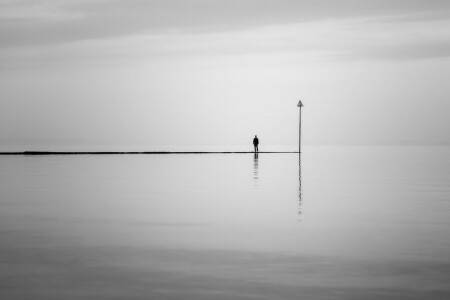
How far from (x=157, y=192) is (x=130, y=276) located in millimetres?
15370

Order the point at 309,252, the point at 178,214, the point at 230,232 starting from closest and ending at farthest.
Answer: the point at 309,252 < the point at 230,232 < the point at 178,214

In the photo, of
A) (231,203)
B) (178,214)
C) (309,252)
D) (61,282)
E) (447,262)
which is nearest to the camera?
(61,282)

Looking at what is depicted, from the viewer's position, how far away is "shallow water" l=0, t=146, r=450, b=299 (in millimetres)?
9602

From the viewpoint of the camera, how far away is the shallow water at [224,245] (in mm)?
9602

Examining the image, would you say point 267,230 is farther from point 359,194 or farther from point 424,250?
point 359,194

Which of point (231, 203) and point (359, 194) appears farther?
point (359, 194)

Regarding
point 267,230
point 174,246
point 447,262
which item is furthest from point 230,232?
point 447,262

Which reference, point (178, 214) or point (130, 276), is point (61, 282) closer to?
point (130, 276)

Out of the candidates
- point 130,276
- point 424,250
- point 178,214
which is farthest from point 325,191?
point 130,276

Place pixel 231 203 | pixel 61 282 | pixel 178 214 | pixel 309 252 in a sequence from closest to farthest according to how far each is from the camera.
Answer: pixel 61 282 → pixel 309 252 → pixel 178 214 → pixel 231 203

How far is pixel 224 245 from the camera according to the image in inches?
521

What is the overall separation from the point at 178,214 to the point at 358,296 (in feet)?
31.9

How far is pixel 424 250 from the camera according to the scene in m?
12.6

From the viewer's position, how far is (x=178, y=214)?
18.4 m
